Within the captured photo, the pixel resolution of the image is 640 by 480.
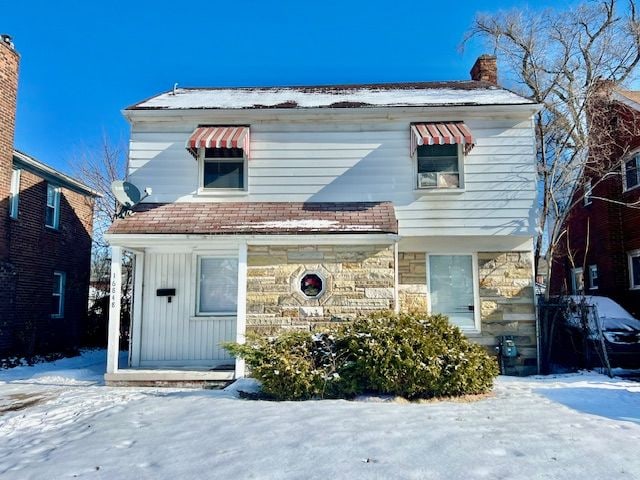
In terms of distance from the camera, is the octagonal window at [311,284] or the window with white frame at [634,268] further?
the window with white frame at [634,268]

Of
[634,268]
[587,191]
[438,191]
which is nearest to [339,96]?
[438,191]

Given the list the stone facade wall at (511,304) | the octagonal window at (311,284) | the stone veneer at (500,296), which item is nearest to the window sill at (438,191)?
the stone veneer at (500,296)

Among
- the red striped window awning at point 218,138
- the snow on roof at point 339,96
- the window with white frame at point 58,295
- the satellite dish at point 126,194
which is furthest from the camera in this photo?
the window with white frame at point 58,295

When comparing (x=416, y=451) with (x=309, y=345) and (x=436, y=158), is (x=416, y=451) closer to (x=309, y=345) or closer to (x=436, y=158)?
(x=309, y=345)

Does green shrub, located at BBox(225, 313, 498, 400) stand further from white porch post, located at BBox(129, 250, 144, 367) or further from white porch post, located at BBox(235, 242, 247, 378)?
white porch post, located at BBox(129, 250, 144, 367)

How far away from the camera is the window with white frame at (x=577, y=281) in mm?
17159

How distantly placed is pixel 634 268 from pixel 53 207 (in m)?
17.5

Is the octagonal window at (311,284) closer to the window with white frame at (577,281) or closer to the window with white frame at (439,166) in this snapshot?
the window with white frame at (439,166)

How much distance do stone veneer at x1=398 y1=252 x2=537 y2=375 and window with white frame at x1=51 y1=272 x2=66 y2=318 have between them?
420 inches

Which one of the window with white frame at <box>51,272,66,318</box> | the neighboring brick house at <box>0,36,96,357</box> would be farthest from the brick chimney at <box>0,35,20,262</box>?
the window with white frame at <box>51,272,66,318</box>

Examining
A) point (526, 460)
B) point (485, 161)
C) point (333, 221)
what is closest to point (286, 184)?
point (333, 221)

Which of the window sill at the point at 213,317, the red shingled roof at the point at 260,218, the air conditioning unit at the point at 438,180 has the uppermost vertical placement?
the air conditioning unit at the point at 438,180

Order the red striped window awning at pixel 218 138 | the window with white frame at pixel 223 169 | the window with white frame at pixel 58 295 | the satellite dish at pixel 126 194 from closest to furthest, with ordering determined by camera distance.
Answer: the satellite dish at pixel 126 194
the red striped window awning at pixel 218 138
the window with white frame at pixel 223 169
the window with white frame at pixel 58 295

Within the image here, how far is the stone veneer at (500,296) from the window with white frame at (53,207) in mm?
10900
